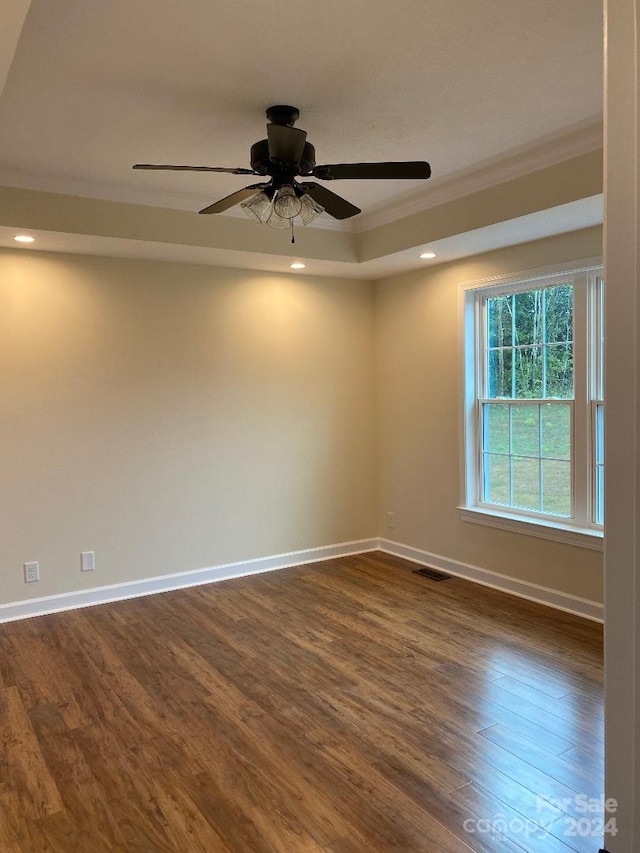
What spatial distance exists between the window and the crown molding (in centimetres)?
80

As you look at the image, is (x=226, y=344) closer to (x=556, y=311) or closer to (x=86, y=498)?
(x=86, y=498)

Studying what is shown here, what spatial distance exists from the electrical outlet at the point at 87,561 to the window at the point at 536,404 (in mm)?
2780

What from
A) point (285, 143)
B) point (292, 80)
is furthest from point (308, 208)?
point (292, 80)

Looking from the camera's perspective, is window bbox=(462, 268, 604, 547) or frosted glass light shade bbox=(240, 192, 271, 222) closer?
frosted glass light shade bbox=(240, 192, 271, 222)

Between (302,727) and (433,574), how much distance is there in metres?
2.46

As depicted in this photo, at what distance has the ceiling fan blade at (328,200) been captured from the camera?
292 centimetres

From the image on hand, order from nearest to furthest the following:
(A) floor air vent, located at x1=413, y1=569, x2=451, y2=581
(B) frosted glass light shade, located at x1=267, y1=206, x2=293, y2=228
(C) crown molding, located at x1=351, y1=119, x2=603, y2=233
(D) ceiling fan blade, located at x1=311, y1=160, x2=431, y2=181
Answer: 1. (D) ceiling fan blade, located at x1=311, y1=160, x2=431, y2=181
2. (B) frosted glass light shade, located at x1=267, y1=206, x2=293, y2=228
3. (C) crown molding, located at x1=351, y1=119, x2=603, y2=233
4. (A) floor air vent, located at x1=413, y1=569, x2=451, y2=581

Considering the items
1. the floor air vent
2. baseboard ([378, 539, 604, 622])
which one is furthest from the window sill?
the floor air vent

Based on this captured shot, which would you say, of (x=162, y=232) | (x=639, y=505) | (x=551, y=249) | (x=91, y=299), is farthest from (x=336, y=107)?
(x=639, y=505)

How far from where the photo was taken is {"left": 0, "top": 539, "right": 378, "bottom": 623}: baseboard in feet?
14.2

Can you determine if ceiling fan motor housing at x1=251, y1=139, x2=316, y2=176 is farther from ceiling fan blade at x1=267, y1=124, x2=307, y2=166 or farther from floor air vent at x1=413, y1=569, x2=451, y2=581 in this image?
floor air vent at x1=413, y1=569, x2=451, y2=581

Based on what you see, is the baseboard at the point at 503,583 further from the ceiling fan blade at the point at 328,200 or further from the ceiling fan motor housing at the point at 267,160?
the ceiling fan motor housing at the point at 267,160

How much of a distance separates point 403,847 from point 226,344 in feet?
12.2

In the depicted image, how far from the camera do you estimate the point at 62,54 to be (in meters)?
2.46
